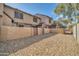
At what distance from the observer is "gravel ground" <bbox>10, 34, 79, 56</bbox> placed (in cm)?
388

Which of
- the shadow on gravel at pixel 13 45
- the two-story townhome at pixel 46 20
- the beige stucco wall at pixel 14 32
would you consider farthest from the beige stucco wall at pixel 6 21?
the two-story townhome at pixel 46 20

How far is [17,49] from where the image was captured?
12.9 feet

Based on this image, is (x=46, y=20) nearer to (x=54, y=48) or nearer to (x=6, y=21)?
(x=54, y=48)

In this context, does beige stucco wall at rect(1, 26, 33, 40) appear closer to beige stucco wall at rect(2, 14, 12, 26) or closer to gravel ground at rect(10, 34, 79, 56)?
beige stucco wall at rect(2, 14, 12, 26)

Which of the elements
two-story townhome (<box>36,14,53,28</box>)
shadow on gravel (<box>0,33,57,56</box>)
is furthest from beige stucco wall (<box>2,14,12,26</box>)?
two-story townhome (<box>36,14,53,28</box>)

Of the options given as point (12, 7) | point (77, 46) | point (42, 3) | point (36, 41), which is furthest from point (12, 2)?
point (77, 46)

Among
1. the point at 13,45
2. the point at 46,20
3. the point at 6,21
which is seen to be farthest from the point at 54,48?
the point at 6,21

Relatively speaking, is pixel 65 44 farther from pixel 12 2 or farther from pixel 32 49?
pixel 12 2

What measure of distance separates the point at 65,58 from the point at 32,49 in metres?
0.56

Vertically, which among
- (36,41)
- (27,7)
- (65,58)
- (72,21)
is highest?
(27,7)

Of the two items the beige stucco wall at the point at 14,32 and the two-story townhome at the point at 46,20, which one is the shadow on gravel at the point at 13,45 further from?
the two-story townhome at the point at 46,20

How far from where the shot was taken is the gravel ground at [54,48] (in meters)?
3.88

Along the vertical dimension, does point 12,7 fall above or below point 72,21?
above

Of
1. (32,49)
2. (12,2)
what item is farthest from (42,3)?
(32,49)
